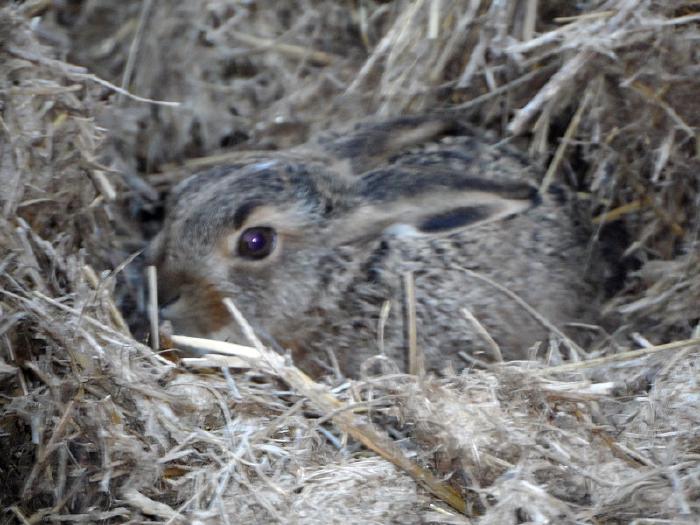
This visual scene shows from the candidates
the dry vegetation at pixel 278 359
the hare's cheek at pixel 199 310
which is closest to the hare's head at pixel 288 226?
the hare's cheek at pixel 199 310

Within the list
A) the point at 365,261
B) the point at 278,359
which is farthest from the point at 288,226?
the point at 278,359

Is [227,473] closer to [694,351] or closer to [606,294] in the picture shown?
[694,351]

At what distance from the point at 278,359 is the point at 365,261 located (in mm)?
742

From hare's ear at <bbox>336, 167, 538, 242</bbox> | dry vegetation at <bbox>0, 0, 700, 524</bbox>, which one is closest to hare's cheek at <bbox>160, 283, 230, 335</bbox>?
dry vegetation at <bbox>0, 0, 700, 524</bbox>

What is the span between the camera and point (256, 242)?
11.6 feet

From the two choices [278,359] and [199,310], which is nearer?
[278,359]

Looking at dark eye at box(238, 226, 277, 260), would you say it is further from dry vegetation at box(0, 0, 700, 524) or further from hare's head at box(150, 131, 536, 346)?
dry vegetation at box(0, 0, 700, 524)

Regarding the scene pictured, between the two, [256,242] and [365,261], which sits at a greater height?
[256,242]

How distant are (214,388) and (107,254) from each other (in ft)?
3.80

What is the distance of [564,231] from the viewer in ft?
12.4

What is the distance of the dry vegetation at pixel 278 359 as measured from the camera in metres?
2.67

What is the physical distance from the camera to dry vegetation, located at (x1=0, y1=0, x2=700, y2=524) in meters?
2.67

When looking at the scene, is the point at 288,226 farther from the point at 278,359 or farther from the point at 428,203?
the point at 278,359

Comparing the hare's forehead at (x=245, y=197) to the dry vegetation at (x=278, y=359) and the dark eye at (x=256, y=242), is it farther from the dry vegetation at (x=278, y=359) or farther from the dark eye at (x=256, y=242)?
the dry vegetation at (x=278, y=359)
